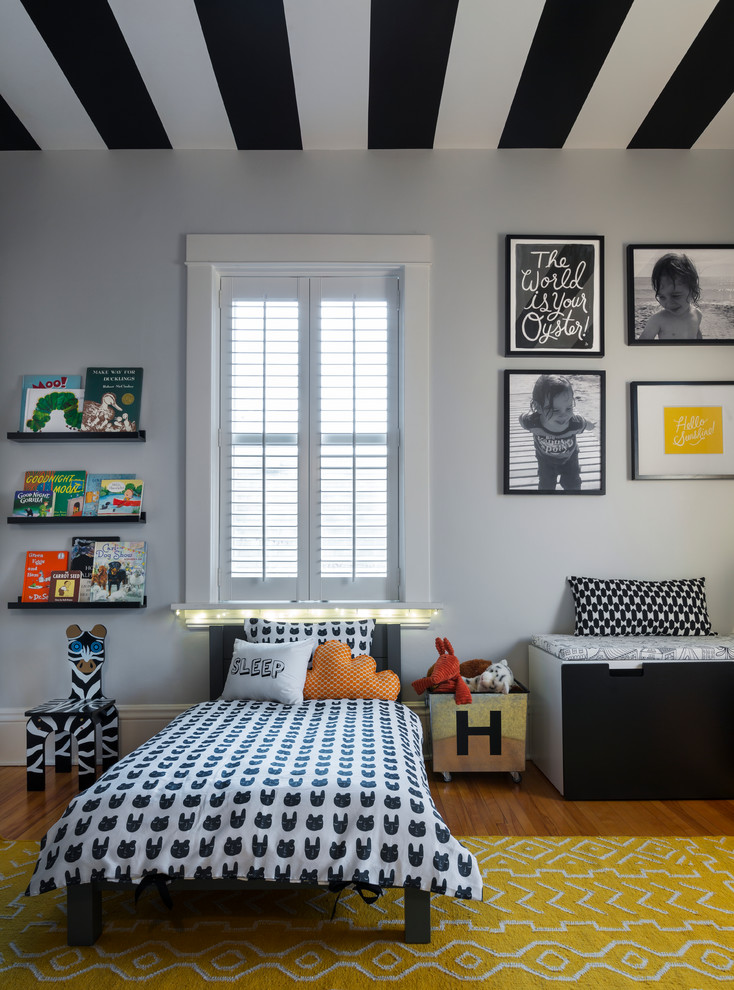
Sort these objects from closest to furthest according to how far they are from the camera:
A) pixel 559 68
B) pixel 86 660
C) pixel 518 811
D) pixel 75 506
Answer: pixel 518 811 → pixel 559 68 → pixel 86 660 → pixel 75 506

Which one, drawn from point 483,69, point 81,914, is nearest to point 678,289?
point 483,69

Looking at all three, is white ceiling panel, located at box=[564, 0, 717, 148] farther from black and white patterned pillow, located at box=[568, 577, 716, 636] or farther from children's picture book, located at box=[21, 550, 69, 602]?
children's picture book, located at box=[21, 550, 69, 602]

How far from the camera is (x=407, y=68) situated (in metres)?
2.88

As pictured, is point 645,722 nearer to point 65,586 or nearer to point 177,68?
point 65,586

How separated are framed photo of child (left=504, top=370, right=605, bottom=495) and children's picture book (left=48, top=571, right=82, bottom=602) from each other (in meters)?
2.17

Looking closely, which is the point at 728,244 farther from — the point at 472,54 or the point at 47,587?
the point at 47,587

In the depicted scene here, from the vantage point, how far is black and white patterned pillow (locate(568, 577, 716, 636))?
325 centimetres

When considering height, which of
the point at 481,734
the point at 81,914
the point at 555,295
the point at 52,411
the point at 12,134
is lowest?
the point at 81,914

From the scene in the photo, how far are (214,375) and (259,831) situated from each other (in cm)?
224

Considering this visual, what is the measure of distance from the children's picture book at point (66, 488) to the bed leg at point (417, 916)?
7.89 ft

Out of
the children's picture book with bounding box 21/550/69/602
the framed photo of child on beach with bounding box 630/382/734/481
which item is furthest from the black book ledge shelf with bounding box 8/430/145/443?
the framed photo of child on beach with bounding box 630/382/734/481

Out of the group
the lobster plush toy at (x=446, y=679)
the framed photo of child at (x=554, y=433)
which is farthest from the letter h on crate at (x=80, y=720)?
the framed photo of child at (x=554, y=433)

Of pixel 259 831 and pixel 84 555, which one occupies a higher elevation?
pixel 84 555

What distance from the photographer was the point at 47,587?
3352mm
